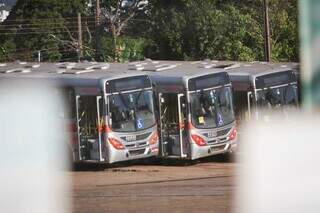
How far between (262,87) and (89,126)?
4540mm

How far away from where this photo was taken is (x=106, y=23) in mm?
43594

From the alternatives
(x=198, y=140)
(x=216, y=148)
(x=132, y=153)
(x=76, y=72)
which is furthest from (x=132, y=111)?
(x=216, y=148)

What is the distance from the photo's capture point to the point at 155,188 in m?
18.5

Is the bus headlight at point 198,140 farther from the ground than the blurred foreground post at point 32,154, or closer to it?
closer to it

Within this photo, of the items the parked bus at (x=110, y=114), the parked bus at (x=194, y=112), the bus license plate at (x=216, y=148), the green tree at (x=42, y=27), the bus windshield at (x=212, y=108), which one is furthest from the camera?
the green tree at (x=42, y=27)

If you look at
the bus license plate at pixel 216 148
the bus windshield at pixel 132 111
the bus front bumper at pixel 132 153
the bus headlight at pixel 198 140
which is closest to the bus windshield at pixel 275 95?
the bus license plate at pixel 216 148

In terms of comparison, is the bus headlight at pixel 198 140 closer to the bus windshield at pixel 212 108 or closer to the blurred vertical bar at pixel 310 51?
the bus windshield at pixel 212 108

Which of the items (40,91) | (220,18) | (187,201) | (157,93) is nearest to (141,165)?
(157,93)

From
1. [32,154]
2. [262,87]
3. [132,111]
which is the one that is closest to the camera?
[32,154]

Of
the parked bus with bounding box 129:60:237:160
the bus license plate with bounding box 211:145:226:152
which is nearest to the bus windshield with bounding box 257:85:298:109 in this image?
the parked bus with bounding box 129:60:237:160

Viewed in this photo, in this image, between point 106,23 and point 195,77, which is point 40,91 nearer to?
point 195,77

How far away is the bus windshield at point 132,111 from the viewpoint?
69.6 ft

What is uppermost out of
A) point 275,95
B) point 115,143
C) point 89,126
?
point 275,95

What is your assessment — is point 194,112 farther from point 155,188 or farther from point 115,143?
point 155,188
